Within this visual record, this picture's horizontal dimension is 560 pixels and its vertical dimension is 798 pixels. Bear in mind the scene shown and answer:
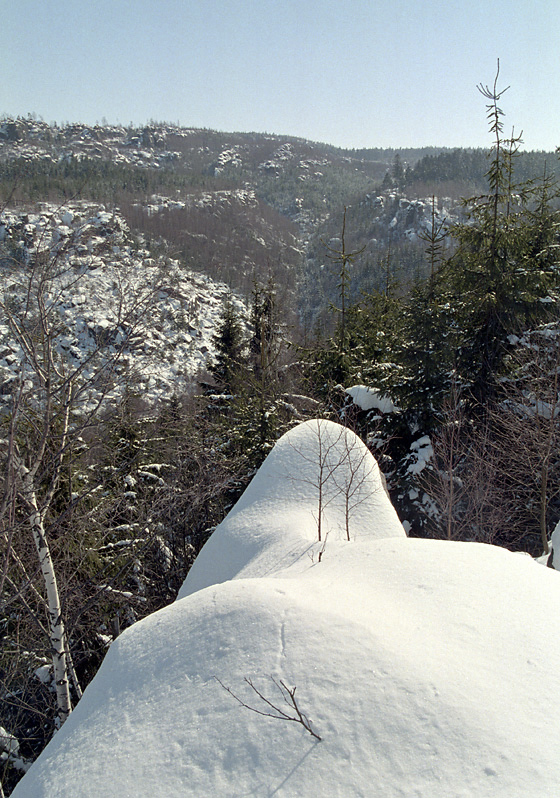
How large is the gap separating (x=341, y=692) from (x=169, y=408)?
30.8 ft

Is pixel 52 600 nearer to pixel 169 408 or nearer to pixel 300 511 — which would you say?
pixel 300 511

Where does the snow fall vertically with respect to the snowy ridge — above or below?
below

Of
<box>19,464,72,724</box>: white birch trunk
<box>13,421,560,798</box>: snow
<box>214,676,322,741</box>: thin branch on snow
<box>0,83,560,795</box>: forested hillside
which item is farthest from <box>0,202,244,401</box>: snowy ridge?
<box>214,676,322,741</box>: thin branch on snow

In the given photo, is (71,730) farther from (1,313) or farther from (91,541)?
(91,541)

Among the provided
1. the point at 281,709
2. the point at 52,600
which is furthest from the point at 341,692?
the point at 52,600

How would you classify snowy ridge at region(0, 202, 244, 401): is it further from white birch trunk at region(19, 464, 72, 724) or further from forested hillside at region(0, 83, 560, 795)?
white birch trunk at region(19, 464, 72, 724)

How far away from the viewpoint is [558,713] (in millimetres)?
2182

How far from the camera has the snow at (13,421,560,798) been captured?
78.6 inches

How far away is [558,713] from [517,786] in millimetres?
533

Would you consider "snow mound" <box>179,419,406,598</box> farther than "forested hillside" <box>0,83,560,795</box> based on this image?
Yes

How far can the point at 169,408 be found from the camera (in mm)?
10992

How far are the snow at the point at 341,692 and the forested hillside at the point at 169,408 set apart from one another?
1.88 meters

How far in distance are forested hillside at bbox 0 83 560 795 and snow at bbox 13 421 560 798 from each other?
1883 millimetres

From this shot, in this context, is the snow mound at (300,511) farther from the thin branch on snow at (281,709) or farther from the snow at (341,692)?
the thin branch on snow at (281,709)
